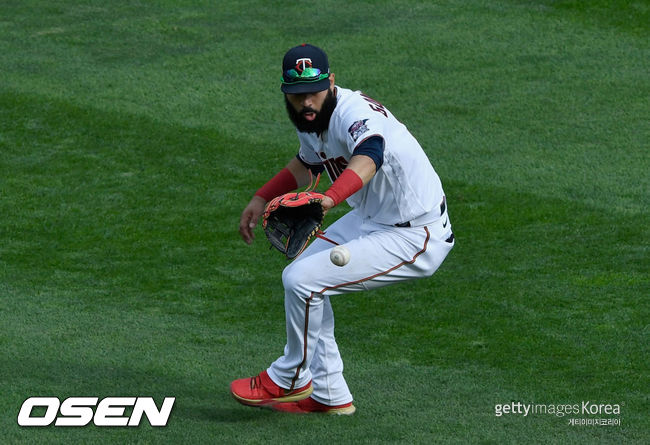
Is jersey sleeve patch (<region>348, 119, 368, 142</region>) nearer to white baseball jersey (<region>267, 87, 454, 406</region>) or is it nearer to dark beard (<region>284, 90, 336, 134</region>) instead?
white baseball jersey (<region>267, 87, 454, 406</region>)

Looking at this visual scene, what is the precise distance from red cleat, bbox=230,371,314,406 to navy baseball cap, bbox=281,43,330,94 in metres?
1.47

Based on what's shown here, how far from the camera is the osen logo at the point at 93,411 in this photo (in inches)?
210

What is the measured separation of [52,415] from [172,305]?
6.19ft

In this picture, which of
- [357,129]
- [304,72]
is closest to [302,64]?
[304,72]

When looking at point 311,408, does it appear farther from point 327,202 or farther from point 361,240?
point 327,202

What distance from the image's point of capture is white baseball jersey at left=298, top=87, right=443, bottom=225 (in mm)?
5039

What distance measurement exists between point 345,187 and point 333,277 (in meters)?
0.54

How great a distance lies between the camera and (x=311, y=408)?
18.3ft

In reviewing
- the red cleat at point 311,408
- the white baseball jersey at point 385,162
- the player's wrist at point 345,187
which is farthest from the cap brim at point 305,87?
the red cleat at point 311,408

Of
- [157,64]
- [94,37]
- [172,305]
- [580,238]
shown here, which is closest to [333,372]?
[172,305]

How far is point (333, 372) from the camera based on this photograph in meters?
5.47

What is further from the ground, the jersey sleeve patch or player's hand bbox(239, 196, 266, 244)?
the jersey sleeve patch

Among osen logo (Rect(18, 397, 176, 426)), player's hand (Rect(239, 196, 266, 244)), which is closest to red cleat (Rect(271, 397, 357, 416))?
osen logo (Rect(18, 397, 176, 426))

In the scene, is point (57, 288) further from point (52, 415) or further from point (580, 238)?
point (580, 238)
